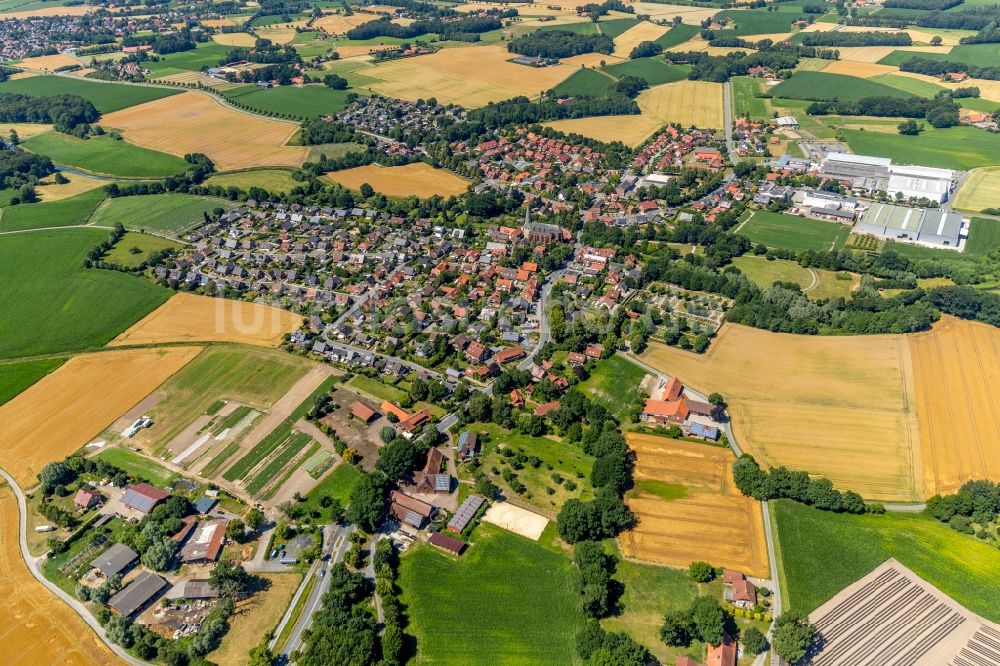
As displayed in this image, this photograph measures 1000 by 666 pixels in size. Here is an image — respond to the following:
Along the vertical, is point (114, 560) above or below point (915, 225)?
A: below

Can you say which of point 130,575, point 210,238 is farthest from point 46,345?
point 130,575

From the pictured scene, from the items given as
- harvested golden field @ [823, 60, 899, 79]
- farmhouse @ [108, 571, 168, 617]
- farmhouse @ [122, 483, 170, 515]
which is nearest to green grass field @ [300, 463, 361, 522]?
farmhouse @ [108, 571, 168, 617]

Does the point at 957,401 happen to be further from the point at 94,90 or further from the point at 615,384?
the point at 94,90

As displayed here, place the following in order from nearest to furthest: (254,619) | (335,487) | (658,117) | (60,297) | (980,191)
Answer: (254,619) < (335,487) < (60,297) < (980,191) < (658,117)

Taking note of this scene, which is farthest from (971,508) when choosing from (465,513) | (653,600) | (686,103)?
(686,103)

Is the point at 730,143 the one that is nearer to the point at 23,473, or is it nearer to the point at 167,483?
the point at 167,483

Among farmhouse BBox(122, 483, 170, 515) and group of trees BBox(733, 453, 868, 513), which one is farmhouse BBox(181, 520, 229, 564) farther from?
group of trees BBox(733, 453, 868, 513)

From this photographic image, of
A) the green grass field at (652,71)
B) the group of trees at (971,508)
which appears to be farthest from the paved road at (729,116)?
the group of trees at (971,508)

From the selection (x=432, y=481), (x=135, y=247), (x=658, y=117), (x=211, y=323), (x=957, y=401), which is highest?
(x=658, y=117)
